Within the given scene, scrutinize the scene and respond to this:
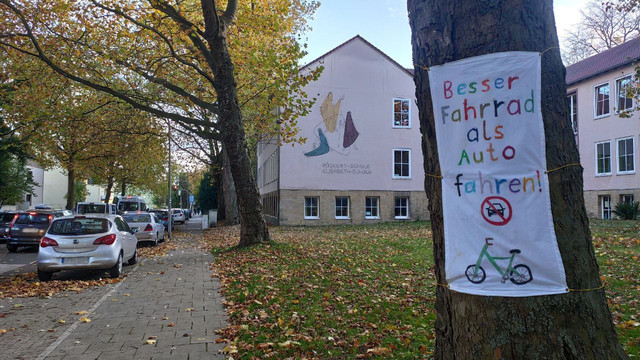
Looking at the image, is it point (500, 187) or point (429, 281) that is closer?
point (500, 187)

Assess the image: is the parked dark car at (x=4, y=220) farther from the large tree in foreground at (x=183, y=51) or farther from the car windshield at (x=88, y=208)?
the large tree in foreground at (x=183, y=51)

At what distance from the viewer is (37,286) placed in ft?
34.1

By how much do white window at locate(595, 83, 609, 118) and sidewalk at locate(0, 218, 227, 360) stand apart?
89.2 feet

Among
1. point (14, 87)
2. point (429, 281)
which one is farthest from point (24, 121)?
point (429, 281)

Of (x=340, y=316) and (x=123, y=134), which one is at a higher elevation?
(x=123, y=134)

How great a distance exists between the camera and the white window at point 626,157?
1027 inches

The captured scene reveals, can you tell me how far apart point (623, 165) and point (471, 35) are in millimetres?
28692

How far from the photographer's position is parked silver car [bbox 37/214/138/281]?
11000 millimetres

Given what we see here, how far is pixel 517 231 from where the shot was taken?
2.99 metres

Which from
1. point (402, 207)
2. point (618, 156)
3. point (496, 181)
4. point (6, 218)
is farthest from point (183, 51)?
point (618, 156)

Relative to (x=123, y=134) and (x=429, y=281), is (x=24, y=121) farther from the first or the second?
(x=429, y=281)

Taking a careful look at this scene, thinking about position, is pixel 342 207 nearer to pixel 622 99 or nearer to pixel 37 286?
pixel 622 99

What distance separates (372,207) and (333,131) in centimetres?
569

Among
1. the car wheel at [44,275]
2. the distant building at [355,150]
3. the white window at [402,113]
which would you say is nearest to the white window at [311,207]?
the distant building at [355,150]
